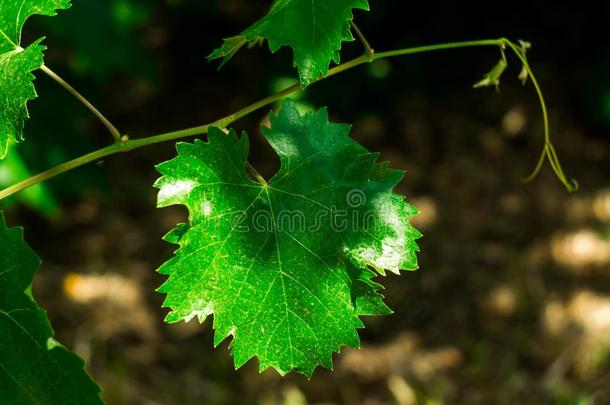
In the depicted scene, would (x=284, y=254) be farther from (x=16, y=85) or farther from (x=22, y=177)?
(x=22, y=177)

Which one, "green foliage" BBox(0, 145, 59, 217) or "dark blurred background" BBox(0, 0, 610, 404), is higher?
"green foliage" BBox(0, 145, 59, 217)

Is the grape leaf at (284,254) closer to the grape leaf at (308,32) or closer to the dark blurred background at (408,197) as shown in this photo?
the grape leaf at (308,32)

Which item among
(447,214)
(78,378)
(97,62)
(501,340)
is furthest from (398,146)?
(78,378)

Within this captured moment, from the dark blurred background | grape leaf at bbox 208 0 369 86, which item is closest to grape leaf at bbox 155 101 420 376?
grape leaf at bbox 208 0 369 86

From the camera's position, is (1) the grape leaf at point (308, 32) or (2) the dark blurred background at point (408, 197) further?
(2) the dark blurred background at point (408, 197)

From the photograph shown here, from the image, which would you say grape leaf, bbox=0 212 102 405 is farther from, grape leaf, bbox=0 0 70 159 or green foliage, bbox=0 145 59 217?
green foliage, bbox=0 145 59 217

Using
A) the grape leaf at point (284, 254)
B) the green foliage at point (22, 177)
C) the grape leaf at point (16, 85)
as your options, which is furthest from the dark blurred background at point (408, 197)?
the grape leaf at point (284, 254)
